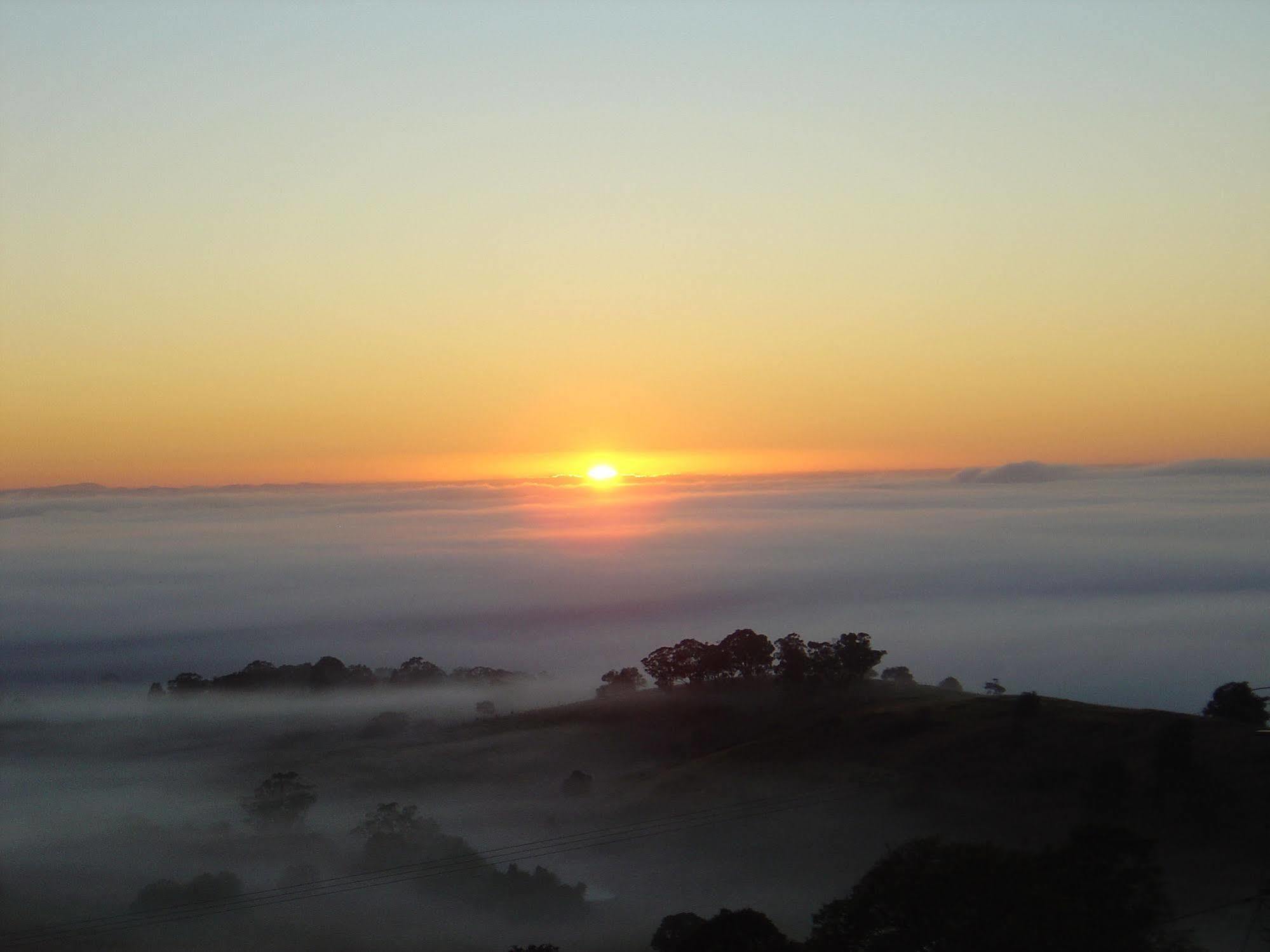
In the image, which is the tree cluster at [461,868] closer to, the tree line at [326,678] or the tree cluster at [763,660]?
the tree cluster at [763,660]

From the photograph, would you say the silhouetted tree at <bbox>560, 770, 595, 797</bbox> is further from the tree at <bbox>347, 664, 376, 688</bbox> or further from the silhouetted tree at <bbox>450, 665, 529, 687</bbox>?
the tree at <bbox>347, 664, 376, 688</bbox>

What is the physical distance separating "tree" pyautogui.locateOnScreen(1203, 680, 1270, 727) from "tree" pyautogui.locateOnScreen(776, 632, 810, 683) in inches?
1226

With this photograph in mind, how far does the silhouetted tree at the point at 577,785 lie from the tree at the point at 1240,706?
37.2 metres

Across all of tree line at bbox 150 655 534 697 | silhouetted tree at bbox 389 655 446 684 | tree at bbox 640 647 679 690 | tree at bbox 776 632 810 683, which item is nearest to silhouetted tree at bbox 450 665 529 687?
tree line at bbox 150 655 534 697

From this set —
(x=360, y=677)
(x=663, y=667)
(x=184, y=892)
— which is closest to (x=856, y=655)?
(x=663, y=667)

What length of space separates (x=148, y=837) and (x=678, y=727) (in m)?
38.3

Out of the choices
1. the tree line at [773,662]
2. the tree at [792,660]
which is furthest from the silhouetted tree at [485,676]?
the tree at [792,660]

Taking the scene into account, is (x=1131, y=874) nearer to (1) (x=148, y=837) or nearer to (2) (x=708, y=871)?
(2) (x=708, y=871)

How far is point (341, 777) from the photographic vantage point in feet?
275

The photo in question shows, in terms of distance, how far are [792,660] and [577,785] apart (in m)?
24.8

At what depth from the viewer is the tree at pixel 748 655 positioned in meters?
93.0

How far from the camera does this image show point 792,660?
87750mm

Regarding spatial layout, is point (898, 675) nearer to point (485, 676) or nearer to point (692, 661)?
point (692, 661)

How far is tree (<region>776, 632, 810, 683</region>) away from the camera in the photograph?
286 feet
